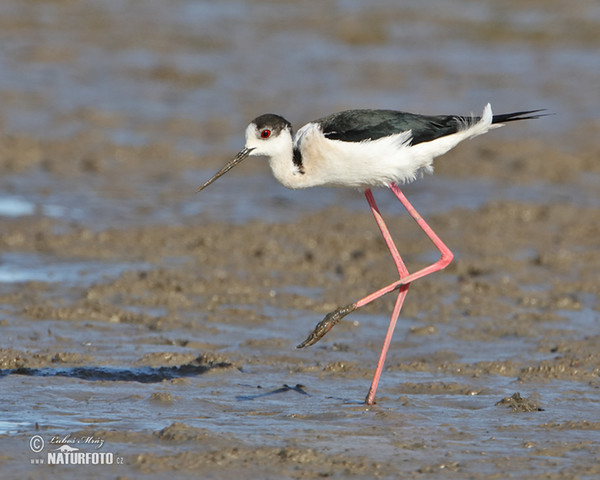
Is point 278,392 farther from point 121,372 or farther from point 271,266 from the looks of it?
point 271,266

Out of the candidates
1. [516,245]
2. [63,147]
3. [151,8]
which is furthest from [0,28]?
[516,245]

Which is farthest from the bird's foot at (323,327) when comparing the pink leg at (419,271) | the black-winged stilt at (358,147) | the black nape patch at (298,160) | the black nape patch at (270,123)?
the black nape patch at (270,123)

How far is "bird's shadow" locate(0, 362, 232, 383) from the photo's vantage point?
18.7 ft

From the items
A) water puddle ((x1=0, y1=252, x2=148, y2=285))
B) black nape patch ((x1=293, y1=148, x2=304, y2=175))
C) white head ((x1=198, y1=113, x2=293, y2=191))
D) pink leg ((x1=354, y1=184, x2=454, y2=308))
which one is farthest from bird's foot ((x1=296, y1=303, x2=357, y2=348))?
water puddle ((x1=0, y1=252, x2=148, y2=285))

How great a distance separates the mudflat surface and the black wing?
4.35ft

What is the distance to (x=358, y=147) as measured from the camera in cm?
570

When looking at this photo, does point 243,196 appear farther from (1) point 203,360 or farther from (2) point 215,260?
(1) point 203,360

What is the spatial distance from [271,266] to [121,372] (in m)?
2.26

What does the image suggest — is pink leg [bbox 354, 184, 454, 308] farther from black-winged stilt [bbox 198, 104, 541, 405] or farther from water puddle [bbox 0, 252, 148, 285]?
water puddle [bbox 0, 252, 148, 285]

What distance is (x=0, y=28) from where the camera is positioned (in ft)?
48.5

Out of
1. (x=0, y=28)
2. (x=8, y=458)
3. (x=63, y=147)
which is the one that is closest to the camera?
(x=8, y=458)

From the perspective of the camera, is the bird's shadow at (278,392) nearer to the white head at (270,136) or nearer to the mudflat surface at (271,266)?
the mudflat surface at (271,266)

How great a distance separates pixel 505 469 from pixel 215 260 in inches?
151

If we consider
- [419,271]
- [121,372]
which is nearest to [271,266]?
[419,271]
